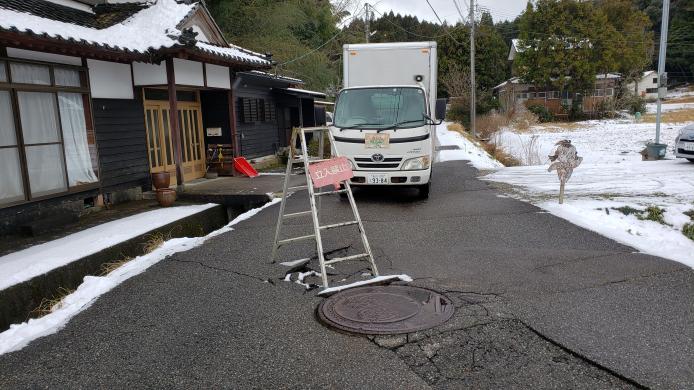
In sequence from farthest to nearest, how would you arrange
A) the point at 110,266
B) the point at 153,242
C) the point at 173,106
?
the point at 173,106 < the point at 153,242 < the point at 110,266

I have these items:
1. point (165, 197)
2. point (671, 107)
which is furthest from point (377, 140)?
point (671, 107)

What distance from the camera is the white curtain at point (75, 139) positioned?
8469 mm

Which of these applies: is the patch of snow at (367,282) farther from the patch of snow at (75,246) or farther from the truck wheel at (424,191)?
the truck wheel at (424,191)

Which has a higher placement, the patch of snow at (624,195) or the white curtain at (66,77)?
the white curtain at (66,77)

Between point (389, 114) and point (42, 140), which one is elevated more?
point (389, 114)

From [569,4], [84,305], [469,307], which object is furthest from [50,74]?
[569,4]

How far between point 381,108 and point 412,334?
19.8ft

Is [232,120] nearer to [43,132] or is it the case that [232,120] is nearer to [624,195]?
[43,132]

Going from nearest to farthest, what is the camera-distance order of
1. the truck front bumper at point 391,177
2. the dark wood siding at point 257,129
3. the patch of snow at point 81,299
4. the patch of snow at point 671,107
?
1. the patch of snow at point 81,299
2. the truck front bumper at point 391,177
3. the dark wood siding at point 257,129
4. the patch of snow at point 671,107

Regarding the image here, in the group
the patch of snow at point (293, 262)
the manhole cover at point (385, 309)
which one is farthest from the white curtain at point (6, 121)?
the manhole cover at point (385, 309)

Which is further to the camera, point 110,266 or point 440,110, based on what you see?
point 440,110

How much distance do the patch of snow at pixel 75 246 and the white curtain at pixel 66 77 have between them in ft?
8.47

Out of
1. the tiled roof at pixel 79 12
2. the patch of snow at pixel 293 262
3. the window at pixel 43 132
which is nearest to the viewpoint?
the patch of snow at pixel 293 262

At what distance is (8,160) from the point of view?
7316 mm
